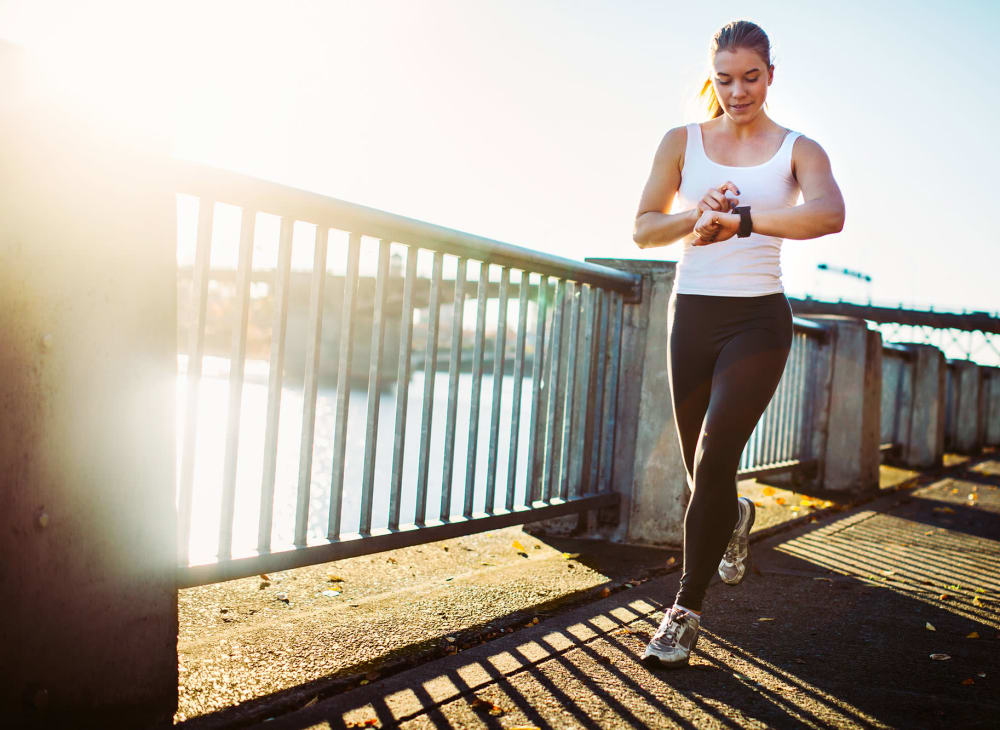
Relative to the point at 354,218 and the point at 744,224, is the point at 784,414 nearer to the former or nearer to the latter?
the point at 744,224

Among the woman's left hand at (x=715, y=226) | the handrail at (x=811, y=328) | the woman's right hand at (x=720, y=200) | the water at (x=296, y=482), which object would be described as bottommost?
the water at (x=296, y=482)

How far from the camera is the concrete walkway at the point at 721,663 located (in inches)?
83.8

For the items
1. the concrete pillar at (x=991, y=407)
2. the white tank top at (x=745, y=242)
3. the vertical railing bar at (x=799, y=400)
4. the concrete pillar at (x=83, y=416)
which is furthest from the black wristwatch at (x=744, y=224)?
the concrete pillar at (x=991, y=407)

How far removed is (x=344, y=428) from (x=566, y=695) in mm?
1073

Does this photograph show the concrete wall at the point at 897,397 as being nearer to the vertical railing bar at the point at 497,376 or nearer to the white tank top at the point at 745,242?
the vertical railing bar at the point at 497,376

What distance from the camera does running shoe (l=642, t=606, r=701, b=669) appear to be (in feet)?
8.16

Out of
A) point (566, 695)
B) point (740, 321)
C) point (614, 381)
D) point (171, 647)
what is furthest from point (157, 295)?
point (614, 381)

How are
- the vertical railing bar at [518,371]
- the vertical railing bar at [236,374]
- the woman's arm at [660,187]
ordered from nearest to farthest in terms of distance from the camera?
1. the vertical railing bar at [236,374]
2. the woman's arm at [660,187]
3. the vertical railing bar at [518,371]

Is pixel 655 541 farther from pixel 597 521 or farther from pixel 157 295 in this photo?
pixel 157 295

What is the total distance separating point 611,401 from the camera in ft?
14.3

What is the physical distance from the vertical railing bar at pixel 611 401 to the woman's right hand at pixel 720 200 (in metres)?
1.85

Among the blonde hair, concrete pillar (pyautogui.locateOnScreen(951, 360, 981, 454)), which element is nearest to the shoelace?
the blonde hair

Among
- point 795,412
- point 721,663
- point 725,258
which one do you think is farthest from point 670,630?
point 795,412

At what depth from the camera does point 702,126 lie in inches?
113
